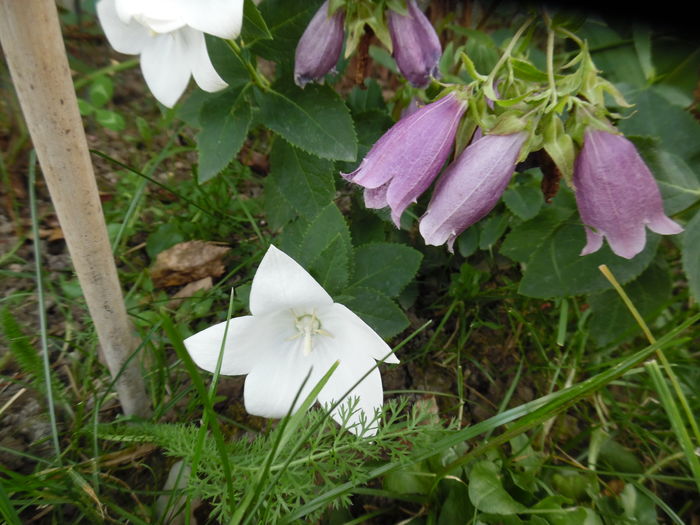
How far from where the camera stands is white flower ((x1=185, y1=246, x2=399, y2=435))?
0.76 metres

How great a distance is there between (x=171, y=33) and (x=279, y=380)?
0.54 metres

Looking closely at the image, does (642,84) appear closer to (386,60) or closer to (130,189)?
(386,60)

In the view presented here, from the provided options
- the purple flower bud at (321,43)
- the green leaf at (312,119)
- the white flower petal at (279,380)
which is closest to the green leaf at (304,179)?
the green leaf at (312,119)

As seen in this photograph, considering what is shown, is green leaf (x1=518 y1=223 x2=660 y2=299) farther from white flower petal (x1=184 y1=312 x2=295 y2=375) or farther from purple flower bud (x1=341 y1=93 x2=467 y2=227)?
white flower petal (x1=184 y1=312 x2=295 y2=375)

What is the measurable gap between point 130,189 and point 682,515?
1427 millimetres

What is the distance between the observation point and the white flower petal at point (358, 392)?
0.79 m

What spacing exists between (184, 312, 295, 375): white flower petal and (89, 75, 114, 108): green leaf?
1.04m

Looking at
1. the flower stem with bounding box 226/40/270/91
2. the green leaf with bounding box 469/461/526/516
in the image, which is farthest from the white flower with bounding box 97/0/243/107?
the green leaf with bounding box 469/461/526/516

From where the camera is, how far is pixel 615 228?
30.2 inches

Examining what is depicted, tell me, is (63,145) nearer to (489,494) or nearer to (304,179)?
(304,179)

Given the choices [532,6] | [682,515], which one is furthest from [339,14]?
[682,515]

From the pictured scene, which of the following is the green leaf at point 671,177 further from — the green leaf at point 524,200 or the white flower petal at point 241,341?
the white flower petal at point 241,341

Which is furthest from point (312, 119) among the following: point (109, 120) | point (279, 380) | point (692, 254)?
point (109, 120)

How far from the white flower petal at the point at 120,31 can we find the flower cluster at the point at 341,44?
0.83ft
